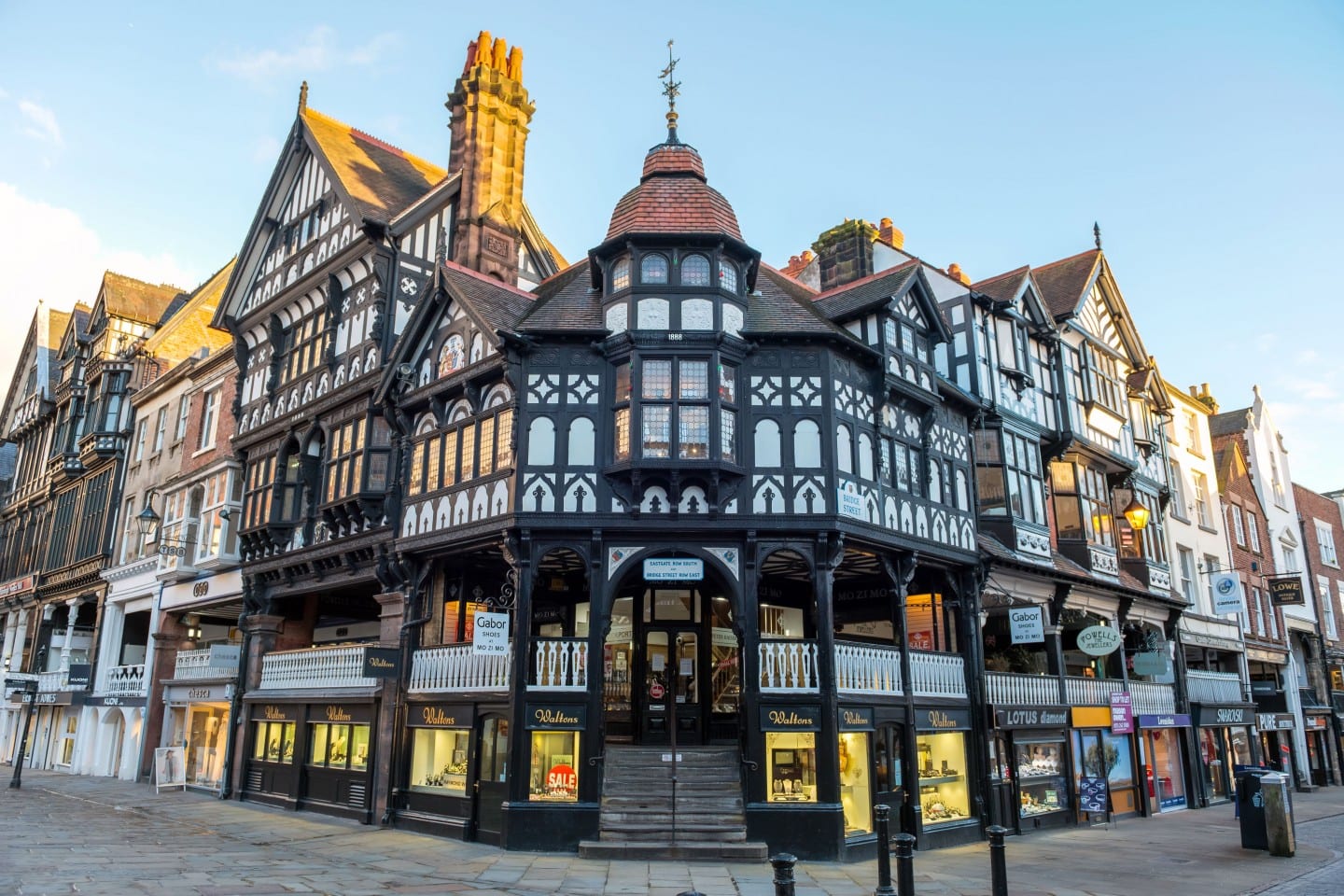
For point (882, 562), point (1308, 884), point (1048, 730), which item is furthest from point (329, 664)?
point (1308, 884)

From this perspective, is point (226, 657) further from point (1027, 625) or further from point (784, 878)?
point (784, 878)

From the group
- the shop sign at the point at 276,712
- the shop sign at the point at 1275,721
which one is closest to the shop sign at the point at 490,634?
the shop sign at the point at 276,712

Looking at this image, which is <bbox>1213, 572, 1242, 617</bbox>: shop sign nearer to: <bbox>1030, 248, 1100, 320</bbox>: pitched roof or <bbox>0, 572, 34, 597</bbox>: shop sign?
<bbox>1030, 248, 1100, 320</bbox>: pitched roof

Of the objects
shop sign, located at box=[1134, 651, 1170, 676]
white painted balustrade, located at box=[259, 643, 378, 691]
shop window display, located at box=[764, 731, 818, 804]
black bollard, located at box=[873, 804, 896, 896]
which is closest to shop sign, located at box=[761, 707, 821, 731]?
shop window display, located at box=[764, 731, 818, 804]

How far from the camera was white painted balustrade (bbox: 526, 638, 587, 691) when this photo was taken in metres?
16.0

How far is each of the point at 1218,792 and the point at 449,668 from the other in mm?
23192

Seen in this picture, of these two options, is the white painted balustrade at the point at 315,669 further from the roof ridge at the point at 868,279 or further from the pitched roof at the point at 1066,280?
the pitched roof at the point at 1066,280

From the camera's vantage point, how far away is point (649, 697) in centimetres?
1858

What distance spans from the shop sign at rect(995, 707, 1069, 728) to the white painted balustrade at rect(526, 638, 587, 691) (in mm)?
8945

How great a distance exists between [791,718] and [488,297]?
34.4 feet

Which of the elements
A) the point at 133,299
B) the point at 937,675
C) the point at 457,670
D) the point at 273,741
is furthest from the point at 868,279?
the point at 133,299

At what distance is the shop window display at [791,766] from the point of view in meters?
15.5

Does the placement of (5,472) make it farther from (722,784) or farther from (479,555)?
(722,784)

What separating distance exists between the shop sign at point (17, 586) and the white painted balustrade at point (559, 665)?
31732mm
